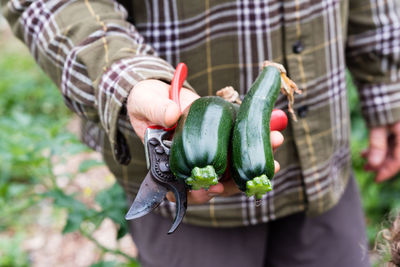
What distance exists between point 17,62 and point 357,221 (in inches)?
222

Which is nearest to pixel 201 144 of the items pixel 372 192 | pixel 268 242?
Result: pixel 268 242

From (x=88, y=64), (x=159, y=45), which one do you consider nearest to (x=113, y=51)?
(x=88, y=64)

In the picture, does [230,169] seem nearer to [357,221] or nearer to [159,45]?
[159,45]

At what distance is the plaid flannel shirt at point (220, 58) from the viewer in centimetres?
135

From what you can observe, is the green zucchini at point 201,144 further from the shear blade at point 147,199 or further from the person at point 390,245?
the person at point 390,245

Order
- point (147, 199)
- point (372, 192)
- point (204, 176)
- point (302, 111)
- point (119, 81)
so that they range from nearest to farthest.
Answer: point (204, 176), point (147, 199), point (119, 81), point (302, 111), point (372, 192)

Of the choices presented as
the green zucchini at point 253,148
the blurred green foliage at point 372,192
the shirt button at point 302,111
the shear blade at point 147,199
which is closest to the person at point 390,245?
the green zucchini at point 253,148

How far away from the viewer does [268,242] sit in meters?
1.92

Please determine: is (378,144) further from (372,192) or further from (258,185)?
(258,185)

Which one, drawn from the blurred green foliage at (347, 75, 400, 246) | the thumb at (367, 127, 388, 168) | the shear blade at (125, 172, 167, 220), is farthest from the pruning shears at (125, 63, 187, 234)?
the blurred green foliage at (347, 75, 400, 246)

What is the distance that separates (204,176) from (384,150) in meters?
1.41

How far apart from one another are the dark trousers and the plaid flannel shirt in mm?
85

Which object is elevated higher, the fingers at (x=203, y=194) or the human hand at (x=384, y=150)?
the fingers at (x=203, y=194)

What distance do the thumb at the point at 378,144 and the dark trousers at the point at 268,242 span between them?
0.21 meters
